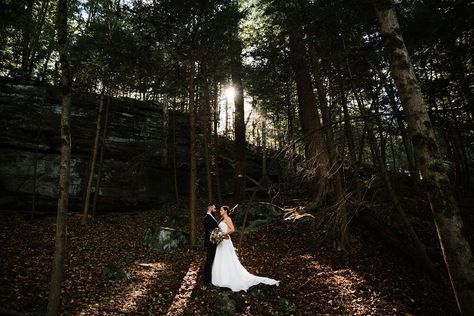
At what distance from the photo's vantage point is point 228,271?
27.1 ft

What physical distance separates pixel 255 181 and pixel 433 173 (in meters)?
9.49

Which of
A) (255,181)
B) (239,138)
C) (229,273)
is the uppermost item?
(239,138)

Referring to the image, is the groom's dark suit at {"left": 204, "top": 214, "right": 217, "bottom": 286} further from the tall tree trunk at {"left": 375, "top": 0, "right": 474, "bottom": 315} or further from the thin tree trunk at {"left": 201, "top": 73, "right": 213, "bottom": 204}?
the tall tree trunk at {"left": 375, "top": 0, "right": 474, "bottom": 315}

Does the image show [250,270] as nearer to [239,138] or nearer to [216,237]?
A: [216,237]

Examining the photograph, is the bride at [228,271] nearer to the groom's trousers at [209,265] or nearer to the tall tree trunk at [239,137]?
the groom's trousers at [209,265]

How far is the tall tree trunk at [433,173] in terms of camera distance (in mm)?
3590

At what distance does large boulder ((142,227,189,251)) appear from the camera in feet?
41.4

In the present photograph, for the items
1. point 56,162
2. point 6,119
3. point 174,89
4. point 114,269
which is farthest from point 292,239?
point 6,119

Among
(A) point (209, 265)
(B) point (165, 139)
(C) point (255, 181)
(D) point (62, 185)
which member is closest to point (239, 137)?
(C) point (255, 181)

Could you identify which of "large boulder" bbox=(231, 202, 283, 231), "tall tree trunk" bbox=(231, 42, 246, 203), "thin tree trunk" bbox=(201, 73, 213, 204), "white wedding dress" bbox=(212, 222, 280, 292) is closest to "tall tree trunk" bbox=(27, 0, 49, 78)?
"thin tree trunk" bbox=(201, 73, 213, 204)

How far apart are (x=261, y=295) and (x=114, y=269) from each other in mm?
4561

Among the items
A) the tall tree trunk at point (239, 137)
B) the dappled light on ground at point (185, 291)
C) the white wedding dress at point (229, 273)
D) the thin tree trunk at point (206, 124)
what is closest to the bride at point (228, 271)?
the white wedding dress at point (229, 273)

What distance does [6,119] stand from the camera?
17.8m

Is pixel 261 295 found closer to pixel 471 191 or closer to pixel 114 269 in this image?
pixel 114 269
